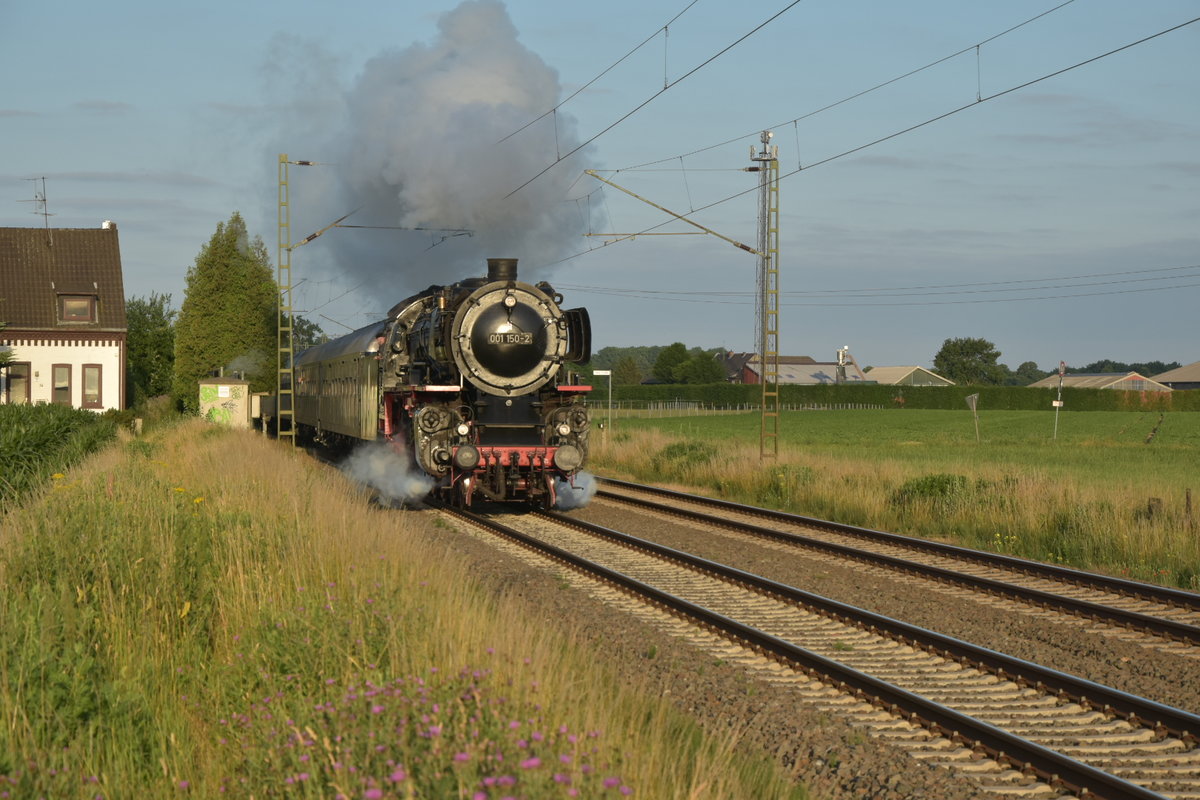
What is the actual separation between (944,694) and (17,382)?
44.6 meters

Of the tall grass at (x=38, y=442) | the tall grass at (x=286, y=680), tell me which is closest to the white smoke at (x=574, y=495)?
the tall grass at (x=38, y=442)

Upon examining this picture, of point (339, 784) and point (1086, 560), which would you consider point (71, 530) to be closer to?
point (339, 784)

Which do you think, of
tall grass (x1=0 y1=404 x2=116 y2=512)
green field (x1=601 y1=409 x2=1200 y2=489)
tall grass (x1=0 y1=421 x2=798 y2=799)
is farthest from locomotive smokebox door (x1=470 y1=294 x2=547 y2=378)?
green field (x1=601 y1=409 x2=1200 y2=489)

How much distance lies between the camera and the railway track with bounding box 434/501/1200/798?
20.9 ft

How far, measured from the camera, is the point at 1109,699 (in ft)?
24.9

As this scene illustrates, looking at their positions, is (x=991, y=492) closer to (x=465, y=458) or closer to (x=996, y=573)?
(x=996, y=573)

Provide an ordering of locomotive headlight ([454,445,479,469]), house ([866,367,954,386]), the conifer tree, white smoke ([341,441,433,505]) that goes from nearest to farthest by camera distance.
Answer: locomotive headlight ([454,445,479,469])
white smoke ([341,441,433,505])
the conifer tree
house ([866,367,954,386])

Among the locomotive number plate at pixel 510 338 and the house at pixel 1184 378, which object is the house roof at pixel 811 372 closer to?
the house at pixel 1184 378

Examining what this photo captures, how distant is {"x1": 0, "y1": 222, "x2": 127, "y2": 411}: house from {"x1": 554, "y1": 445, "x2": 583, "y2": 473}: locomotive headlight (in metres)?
33.2

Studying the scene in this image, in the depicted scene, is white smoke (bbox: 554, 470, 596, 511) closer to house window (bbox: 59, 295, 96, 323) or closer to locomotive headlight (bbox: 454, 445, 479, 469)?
locomotive headlight (bbox: 454, 445, 479, 469)

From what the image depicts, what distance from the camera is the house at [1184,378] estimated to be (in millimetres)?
163625

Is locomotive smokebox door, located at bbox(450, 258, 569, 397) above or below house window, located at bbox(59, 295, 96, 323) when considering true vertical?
below

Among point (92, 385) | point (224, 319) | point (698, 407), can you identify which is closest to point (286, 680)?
point (92, 385)

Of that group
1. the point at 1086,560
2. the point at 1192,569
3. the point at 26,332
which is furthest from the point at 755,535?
the point at 26,332
